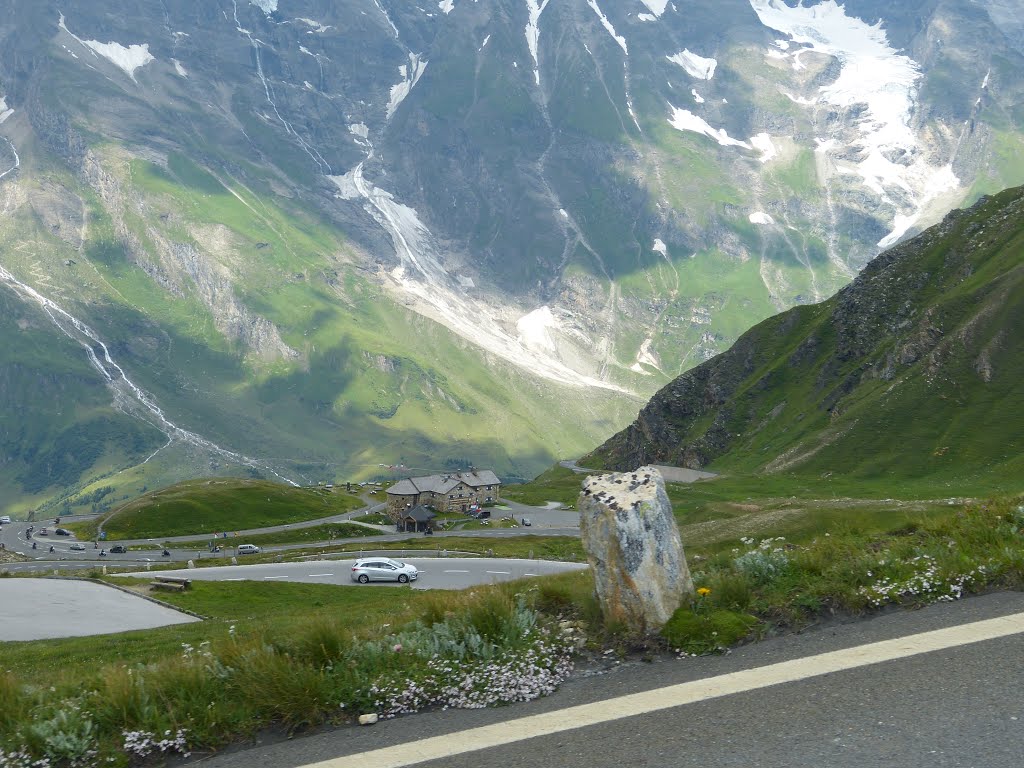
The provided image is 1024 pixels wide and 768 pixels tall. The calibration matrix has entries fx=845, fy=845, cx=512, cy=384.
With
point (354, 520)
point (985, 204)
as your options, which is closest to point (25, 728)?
point (354, 520)

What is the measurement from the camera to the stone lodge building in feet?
591

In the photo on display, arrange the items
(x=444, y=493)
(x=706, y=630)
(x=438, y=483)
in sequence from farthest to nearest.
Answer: (x=438, y=483), (x=444, y=493), (x=706, y=630)

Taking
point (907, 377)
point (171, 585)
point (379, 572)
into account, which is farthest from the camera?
point (907, 377)

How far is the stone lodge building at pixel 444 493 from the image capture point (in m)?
180

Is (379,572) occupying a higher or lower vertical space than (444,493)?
higher

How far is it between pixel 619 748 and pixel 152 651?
21714mm

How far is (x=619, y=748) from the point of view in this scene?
911cm

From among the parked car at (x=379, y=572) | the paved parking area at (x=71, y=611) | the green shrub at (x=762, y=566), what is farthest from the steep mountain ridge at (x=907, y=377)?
the green shrub at (x=762, y=566)

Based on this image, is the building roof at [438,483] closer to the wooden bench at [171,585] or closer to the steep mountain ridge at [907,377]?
the steep mountain ridge at [907,377]

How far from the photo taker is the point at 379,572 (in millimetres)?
64625

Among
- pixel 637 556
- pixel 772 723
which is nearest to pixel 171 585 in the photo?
pixel 637 556

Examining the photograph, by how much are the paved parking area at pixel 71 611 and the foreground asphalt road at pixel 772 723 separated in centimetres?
3220

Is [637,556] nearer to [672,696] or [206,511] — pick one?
[672,696]

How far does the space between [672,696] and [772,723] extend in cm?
131
